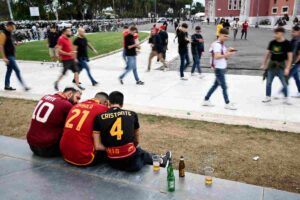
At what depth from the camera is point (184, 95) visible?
28.0ft

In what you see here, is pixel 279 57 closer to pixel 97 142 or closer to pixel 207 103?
pixel 207 103

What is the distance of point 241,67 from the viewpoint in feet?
40.8

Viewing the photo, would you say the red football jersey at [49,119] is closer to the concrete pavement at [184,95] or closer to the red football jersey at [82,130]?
the red football jersey at [82,130]

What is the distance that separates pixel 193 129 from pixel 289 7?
51.6 m

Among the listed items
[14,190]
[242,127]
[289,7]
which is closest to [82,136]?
[14,190]

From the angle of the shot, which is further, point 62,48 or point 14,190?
point 62,48

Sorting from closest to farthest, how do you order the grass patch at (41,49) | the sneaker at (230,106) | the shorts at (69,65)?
1. the sneaker at (230,106)
2. the shorts at (69,65)
3. the grass patch at (41,49)

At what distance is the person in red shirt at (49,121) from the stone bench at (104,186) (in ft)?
0.93

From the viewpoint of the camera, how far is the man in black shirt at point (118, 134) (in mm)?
3773

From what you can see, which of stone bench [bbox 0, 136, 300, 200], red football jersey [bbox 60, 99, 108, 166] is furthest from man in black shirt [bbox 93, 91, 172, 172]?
stone bench [bbox 0, 136, 300, 200]

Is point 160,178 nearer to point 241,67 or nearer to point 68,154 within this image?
point 68,154

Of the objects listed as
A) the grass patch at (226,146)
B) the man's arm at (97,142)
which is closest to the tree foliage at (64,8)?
the grass patch at (226,146)

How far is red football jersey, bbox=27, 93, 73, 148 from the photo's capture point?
429 centimetres

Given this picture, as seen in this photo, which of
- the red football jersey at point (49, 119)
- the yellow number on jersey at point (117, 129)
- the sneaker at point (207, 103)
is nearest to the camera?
the yellow number on jersey at point (117, 129)
